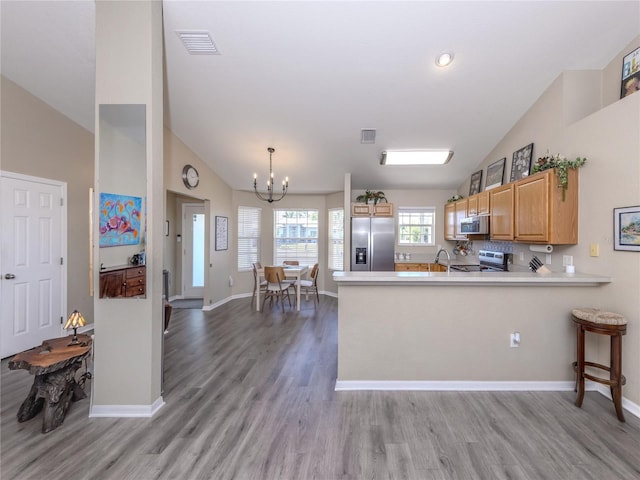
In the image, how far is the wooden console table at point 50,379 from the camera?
2053 mm

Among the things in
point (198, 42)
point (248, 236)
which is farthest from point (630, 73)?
point (248, 236)

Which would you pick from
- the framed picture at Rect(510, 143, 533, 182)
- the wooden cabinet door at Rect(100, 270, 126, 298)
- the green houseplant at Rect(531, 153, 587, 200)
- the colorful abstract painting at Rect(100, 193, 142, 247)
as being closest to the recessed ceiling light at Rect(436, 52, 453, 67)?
the green houseplant at Rect(531, 153, 587, 200)

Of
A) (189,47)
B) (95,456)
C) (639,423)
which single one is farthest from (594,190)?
(95,456)

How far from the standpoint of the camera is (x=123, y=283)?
90.4 inches

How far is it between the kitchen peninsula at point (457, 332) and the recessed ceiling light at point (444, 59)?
2.16 metres

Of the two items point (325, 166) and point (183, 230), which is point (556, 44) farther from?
point (183, 230)

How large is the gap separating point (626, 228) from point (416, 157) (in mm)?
2813

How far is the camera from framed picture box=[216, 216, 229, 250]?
224 inches

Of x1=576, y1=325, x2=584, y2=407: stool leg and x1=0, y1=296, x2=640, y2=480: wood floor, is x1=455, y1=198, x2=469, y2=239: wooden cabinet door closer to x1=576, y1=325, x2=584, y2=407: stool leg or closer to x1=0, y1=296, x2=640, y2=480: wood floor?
x1=576, y1=325, x2=584, y2=407: stool leg

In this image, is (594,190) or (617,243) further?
(594,190)

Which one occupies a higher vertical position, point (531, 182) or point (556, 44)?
point (556, 44)

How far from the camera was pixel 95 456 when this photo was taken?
1854 millimetres

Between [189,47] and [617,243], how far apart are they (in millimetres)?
4341

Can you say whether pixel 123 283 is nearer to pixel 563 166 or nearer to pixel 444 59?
pixel 444 59
